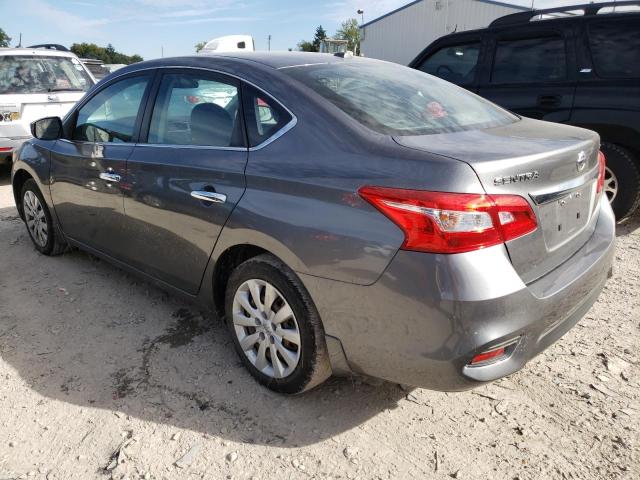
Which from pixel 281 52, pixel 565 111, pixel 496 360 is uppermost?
pixel 281 52

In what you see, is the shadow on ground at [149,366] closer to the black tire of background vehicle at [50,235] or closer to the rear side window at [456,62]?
the black tire of background vehicle at [50,235]

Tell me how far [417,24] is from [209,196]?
116ft

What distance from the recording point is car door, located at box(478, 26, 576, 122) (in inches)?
186

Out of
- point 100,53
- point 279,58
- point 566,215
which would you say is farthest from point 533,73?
point 100,53

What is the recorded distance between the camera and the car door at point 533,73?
4730 millimetres

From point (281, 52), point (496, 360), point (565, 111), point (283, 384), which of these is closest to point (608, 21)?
point (565, 111)

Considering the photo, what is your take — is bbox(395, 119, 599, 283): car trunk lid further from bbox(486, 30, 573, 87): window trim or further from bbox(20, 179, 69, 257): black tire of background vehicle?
bbox(20, 179, 69, 257): black tire of background vehicle

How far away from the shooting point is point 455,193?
181 cm

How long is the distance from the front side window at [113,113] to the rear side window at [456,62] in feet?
11.5

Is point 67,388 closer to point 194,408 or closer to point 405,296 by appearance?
point 194,408

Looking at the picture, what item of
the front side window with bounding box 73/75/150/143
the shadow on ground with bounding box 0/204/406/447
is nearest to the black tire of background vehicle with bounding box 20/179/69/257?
the shadow on ground with bounding box 0/204/406/447

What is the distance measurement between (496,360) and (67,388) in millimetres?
2117

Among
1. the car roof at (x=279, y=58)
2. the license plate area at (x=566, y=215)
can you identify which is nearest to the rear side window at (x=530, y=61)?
the car roof at (x=279, y=58)

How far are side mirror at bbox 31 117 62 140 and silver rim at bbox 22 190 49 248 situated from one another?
26.8 inches
